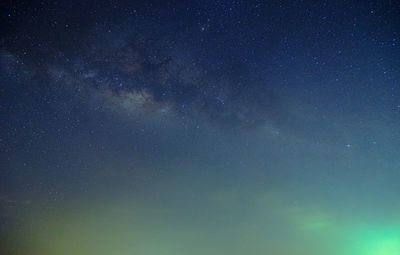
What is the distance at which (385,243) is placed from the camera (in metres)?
39.0

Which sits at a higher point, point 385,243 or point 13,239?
point 13,239

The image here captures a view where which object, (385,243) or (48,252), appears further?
(48,252)

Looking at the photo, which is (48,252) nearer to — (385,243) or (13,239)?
(13,239)

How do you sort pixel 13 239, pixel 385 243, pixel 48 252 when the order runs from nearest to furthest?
pixel 385 243, pixel 13 239, pixel 48 252

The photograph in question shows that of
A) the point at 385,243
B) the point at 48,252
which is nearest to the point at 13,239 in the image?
the point at 48,252

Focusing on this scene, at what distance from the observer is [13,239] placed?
62.9 metres

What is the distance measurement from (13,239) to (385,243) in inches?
2827

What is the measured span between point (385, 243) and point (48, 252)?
70117 mm

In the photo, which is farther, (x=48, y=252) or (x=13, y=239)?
(x=48, y=252)

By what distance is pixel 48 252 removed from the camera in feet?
224

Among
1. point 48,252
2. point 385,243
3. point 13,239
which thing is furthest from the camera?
point 48,252

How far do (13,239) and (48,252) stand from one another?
8936 millimetres

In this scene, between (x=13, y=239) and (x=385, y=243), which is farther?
(x=13, y=239)
